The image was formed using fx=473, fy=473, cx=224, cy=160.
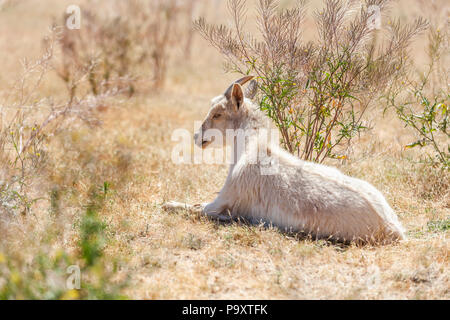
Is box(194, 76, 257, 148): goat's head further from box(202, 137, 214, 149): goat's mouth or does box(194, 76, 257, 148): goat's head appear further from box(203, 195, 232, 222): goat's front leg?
box(203, 195, 232, 222): goat's front leg

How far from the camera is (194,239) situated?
516 cm

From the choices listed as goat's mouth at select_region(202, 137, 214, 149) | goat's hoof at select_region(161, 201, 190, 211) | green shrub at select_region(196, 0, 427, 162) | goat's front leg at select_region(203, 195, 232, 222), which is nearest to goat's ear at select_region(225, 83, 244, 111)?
green shrub at select_region(196, 0, 427, 162)

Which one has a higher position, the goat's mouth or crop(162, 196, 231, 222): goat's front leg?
the goat's mouth

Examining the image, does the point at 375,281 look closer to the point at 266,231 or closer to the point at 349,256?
the point at 349,256

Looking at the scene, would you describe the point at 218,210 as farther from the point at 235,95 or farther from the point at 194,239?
the point at 235,95

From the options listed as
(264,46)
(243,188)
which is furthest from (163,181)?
(264,46)

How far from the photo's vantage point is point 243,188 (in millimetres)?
5613

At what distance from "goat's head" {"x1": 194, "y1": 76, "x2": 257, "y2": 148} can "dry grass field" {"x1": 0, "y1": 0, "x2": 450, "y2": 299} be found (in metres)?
1.04

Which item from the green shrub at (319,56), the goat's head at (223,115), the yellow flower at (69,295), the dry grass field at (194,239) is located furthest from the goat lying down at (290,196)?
the yellow flower at (69,295)

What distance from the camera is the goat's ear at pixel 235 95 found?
18.6ft

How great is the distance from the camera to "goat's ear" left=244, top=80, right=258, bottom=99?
621cm

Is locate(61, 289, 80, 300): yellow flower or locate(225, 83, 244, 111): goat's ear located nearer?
locate(61, 289, 80, 300): yellow flower

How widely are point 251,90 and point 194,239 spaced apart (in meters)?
2.20
